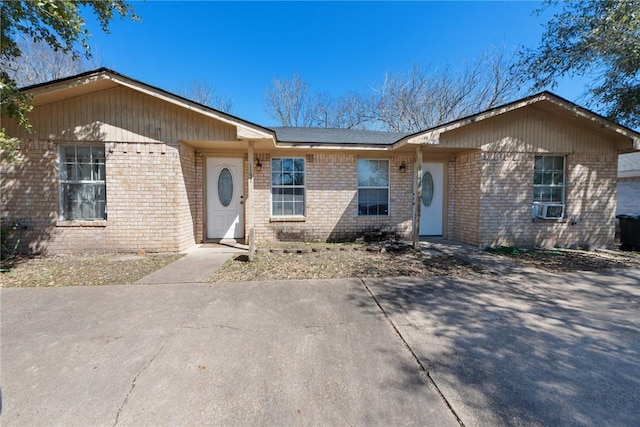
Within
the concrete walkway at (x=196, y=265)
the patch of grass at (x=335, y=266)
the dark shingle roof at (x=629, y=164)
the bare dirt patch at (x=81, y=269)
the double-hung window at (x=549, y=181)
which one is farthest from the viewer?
the dark shingle roof at (x=629, y=164)

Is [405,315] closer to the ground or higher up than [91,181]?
closer to the ground

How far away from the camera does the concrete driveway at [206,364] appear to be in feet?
6.17

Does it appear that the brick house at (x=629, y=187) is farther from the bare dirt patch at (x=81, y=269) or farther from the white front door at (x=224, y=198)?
the bare dirt patch at (x=81, y=269)

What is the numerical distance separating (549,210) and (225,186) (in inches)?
360

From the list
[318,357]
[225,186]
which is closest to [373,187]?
[225,186]

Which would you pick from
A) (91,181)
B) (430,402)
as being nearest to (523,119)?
(430,402)

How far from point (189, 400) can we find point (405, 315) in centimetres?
249

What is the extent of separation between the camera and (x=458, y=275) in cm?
506

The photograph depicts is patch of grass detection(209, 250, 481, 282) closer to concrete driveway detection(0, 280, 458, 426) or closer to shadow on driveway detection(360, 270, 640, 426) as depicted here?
shadow on driveway detection(360, 270, 640, 426)

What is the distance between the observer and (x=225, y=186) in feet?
26.1

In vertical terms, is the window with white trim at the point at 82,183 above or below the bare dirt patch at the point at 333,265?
above

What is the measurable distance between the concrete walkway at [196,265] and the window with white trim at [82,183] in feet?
7.79

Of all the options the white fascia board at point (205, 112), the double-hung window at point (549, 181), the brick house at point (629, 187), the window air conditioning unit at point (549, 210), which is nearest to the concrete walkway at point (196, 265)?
the white fascia board at point (205, 112)

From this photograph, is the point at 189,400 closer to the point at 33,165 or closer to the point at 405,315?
the point at 405,315
